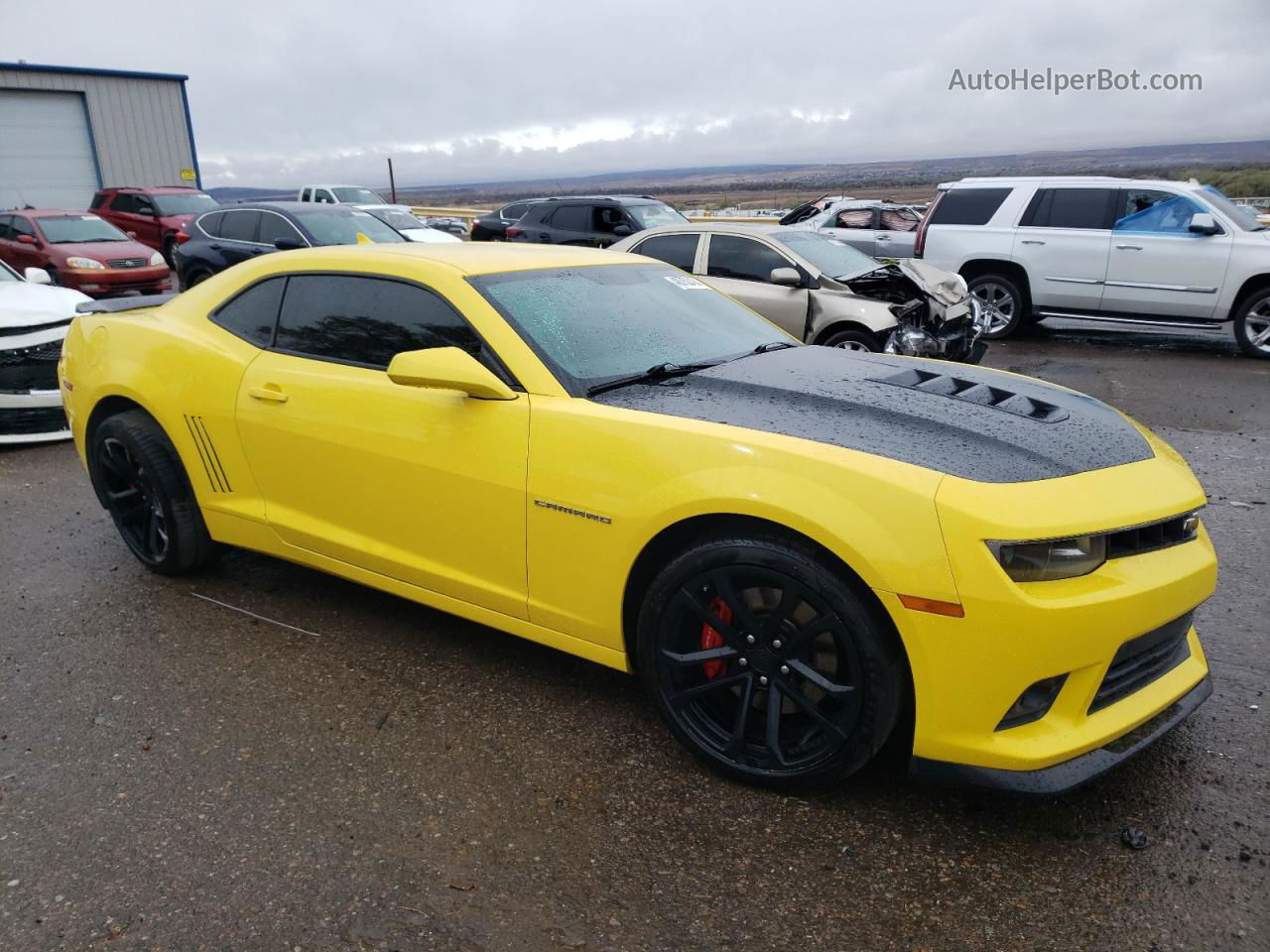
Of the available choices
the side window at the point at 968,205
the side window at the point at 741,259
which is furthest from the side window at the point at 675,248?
the side window at the point at 968,205

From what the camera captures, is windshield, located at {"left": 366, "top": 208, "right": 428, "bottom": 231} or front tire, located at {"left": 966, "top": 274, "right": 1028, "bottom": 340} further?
windshield, located at {"left": 366, "top": 208, "right": 428, "bottom": 231}

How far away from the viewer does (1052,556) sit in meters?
2.29

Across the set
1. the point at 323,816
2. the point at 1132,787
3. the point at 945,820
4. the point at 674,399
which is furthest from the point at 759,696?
the point at 323,816

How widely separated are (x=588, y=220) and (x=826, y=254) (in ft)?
21.0

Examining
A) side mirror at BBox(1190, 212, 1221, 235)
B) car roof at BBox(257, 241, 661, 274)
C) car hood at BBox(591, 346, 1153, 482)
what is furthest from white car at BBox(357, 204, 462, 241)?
car hood at BBox(591, 346, 1153, 482)

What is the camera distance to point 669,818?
2.59 m

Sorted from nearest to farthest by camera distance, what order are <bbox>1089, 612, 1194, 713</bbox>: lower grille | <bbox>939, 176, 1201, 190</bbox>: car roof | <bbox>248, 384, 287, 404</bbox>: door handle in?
<bbox>1089, 612, 1194, 713</bbox>: lower grille < <bbox>248, 384, 287, 404</bbox>: door handle < <bbox>939, 176, 1201, 190</bbox>: car roof

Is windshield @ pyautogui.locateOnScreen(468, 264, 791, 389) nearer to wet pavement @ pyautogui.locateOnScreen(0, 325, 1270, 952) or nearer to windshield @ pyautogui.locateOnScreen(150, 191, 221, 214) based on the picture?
wet pavement @ pyautogui.locateOnScreen(0, 325, 1270, 952)

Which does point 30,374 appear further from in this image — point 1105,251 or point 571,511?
point 1105,251

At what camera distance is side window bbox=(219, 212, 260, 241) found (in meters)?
12.8

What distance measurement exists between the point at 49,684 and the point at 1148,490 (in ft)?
12.2

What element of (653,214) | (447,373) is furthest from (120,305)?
(653,214)

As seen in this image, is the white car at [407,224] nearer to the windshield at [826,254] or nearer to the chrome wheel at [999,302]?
the windshield at [826,254]

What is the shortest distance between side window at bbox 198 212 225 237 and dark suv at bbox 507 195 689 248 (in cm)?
426
